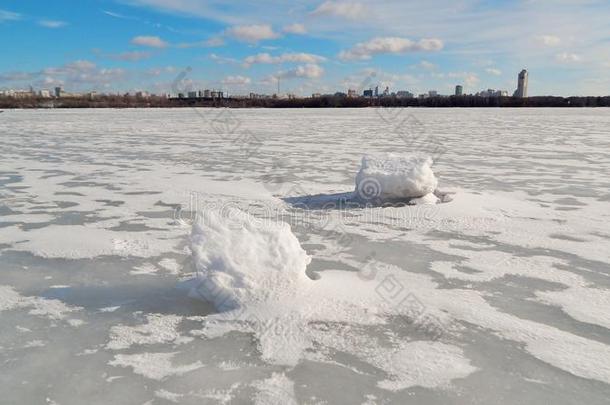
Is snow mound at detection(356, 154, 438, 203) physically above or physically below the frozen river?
above

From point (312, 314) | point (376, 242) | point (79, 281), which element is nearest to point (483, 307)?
point (312, 314)

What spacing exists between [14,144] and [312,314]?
1291 cm

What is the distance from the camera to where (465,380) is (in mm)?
2143

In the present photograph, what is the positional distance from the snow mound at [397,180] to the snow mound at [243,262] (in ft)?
8.64

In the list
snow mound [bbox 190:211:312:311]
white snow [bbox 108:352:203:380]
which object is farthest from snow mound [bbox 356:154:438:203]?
white snow [bbox 108:352:203:380]

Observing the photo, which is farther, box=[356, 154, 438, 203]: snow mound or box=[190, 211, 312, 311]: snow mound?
box=[356, 154, 438, 203]: snow mound

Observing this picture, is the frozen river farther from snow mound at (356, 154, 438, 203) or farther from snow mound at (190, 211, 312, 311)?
snow mound at (356, 154, 438, 203)

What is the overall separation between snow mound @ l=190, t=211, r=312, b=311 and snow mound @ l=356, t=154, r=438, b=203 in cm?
263

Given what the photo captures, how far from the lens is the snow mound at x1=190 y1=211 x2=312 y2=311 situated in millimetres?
2836

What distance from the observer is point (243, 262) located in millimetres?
2900

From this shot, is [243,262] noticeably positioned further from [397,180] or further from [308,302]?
[397,180]

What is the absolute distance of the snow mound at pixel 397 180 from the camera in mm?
5449

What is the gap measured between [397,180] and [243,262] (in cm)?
296

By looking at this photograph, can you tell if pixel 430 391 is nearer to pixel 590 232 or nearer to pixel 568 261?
pixel 568 261
